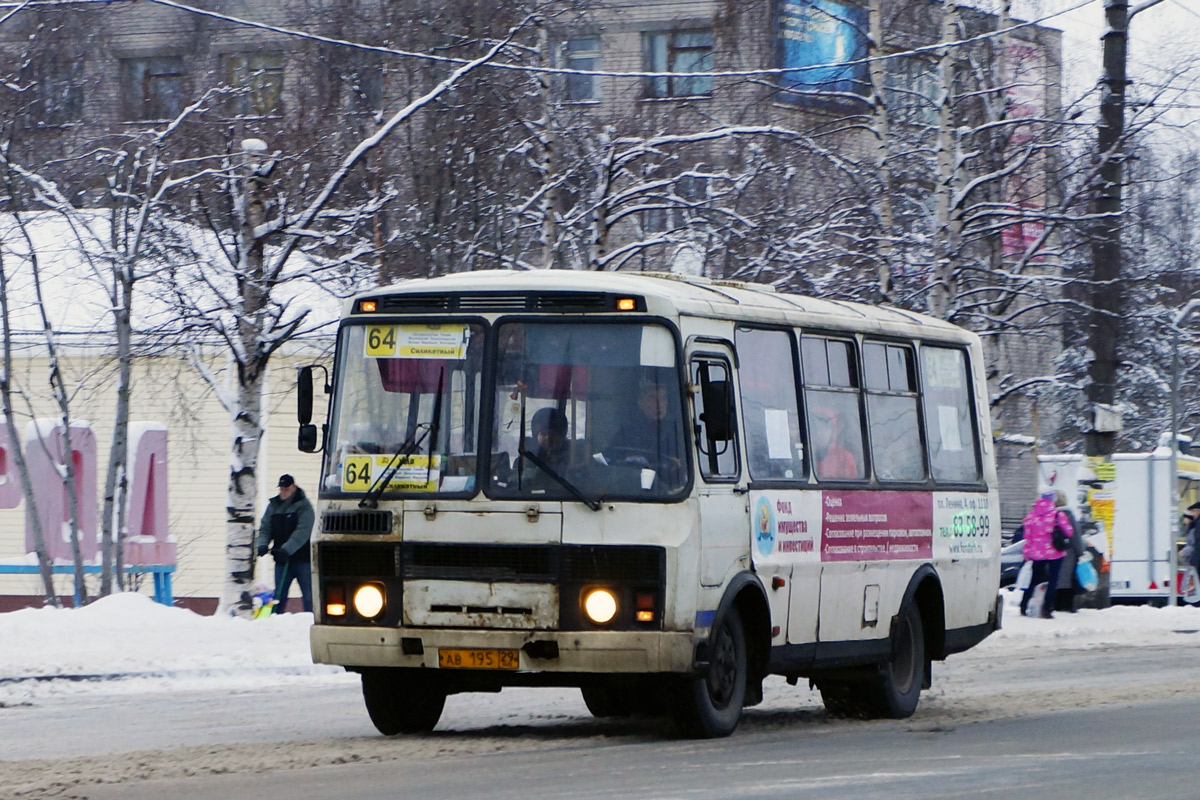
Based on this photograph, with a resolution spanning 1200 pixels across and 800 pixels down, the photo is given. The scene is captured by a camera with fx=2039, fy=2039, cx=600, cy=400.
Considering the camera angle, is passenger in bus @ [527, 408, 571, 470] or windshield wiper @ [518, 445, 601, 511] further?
passenger in bus @ [527, 408, 571, 470]

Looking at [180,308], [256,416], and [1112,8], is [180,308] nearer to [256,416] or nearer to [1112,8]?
[256,416]

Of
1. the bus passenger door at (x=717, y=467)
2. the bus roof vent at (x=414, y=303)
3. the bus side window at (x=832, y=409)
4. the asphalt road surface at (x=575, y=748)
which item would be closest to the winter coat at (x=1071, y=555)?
the asphalt road surface at (x=575, y=748)

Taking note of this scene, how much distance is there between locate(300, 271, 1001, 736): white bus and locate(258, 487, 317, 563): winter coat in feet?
30.2

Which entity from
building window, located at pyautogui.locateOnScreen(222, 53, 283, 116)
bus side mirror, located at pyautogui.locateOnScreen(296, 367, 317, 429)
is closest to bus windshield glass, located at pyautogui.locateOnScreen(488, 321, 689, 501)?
bus side mirror, located at pyautogui.locateOnScreen(296, 367, 317, 429)

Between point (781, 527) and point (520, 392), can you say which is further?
point (781, 527)

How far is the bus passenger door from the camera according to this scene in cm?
1052

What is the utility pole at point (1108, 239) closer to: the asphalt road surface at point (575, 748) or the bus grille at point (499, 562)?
the asphalt road surface at point (575, 748)

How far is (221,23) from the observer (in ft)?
167

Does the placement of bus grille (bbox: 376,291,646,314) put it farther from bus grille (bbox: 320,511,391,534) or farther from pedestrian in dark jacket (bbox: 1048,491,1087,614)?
pedestrian in dark jacket (bbox: 1048,491,1087,614)

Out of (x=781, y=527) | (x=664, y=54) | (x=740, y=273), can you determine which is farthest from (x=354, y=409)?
(x=664, y=54)

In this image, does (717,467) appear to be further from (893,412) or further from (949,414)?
(949,414)

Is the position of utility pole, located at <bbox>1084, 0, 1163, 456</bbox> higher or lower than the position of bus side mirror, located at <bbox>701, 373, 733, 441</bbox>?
higher

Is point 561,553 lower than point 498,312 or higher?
lower

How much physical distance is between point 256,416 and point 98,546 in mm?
8331
